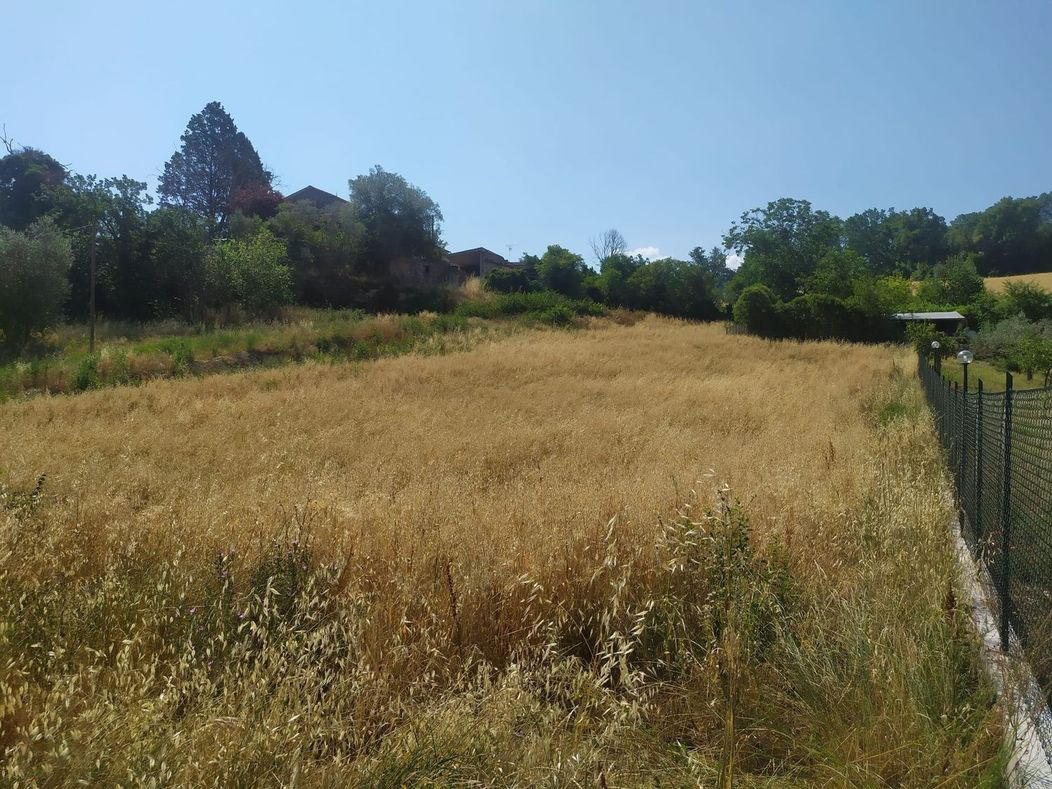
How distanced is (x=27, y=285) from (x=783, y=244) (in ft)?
197

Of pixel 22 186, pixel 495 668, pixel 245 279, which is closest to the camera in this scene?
pixel 495 668

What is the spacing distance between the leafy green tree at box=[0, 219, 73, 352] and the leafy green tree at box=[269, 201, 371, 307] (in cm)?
1417

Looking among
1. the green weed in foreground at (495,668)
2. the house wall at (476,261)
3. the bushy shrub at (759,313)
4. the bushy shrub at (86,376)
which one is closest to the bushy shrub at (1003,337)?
the bushy shrub at (759,313)

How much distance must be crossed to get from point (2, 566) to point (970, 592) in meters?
5.15

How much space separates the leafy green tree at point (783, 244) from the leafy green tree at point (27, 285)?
53997 millimetres

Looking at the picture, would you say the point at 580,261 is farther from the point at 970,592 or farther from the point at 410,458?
the point at 970,592

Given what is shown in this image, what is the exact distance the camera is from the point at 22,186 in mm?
35844

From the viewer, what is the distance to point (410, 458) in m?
8.45

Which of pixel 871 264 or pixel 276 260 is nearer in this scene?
pixel 276 260

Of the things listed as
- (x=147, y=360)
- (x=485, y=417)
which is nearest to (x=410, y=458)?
(x=485, y=417)

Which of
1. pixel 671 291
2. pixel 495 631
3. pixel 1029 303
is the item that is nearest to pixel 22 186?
pixel 671 291

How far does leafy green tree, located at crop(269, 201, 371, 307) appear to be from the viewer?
37.0 meters

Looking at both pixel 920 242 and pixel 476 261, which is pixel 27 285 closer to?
pixel 476 261

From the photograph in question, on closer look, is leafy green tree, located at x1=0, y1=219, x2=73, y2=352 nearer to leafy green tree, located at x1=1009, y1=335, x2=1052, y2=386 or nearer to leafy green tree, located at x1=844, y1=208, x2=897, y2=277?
leafy green tree, located at x1=1009, y1=335, x2=1052, y2=386
